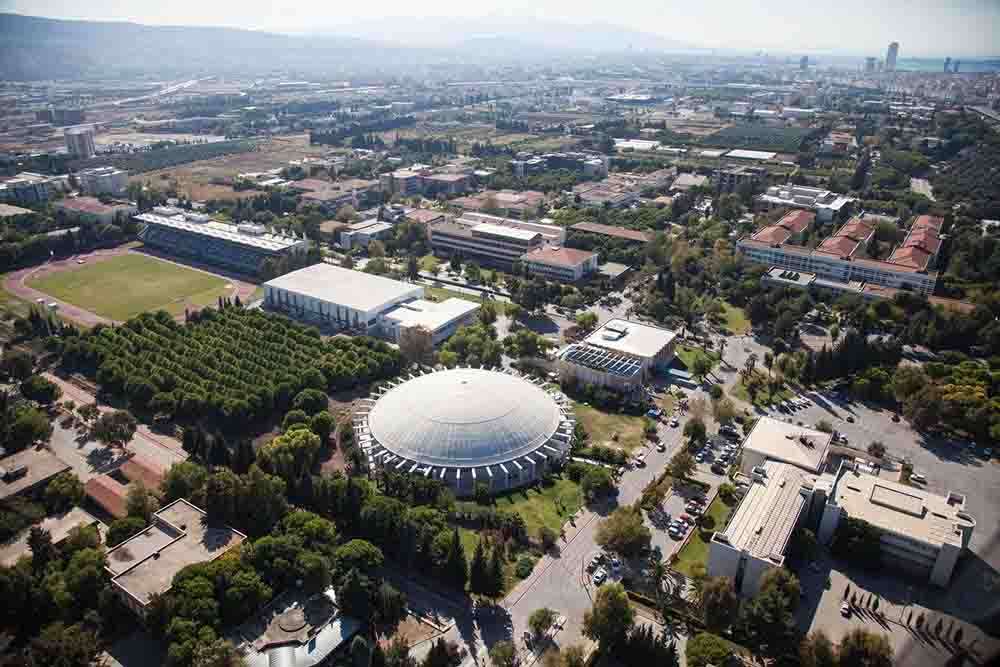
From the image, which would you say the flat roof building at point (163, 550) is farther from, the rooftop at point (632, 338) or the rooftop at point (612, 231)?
the rooftop at point (612, 231)

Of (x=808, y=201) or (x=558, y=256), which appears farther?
(x=808, y=201)

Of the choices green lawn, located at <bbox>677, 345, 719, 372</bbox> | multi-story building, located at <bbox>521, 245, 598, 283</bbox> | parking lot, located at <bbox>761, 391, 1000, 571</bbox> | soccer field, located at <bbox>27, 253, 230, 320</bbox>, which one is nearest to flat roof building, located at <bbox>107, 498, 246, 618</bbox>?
soccer field, located at <bbox>27, 253, 230, 320</bbox>

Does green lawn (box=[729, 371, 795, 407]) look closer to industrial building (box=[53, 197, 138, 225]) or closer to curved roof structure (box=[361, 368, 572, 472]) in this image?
curved roof structure (box=[361, 368, 572, 472])

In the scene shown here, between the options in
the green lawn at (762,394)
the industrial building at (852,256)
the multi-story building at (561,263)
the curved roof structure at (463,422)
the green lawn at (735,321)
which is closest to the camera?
the curved roof structure at (463,422)

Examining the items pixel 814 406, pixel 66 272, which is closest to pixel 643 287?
pixel 814 406

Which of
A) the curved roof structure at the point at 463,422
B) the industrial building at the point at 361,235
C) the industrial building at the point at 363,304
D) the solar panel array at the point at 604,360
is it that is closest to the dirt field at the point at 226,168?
the industrial building at the point at 361,235

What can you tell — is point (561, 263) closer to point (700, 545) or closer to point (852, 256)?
point (852, 256)

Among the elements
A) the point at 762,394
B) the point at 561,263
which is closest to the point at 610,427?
the point at 762,394
